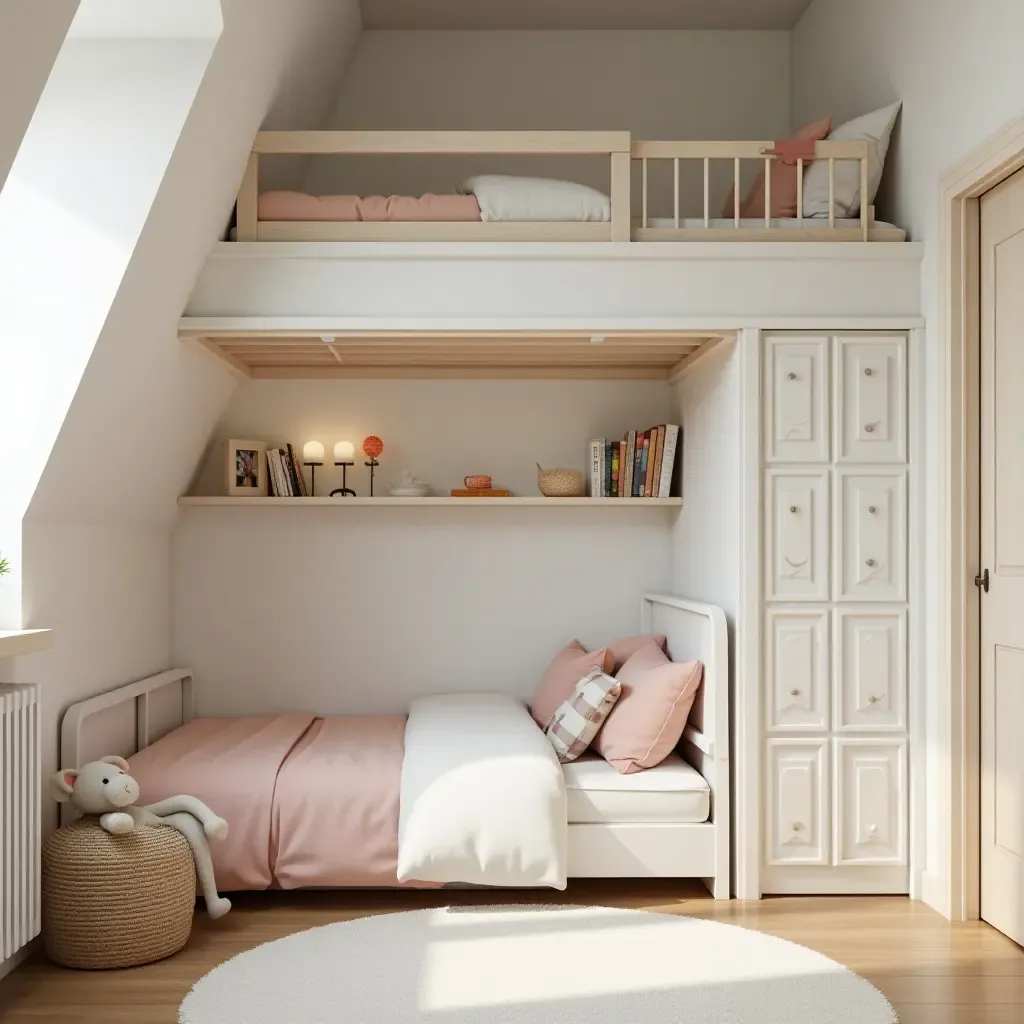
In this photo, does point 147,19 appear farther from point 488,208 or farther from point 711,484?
point 711,484

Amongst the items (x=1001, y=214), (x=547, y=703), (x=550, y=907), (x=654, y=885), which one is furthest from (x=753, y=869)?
(x=1001, y=214)

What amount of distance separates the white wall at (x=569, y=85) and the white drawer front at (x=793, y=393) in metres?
1.57

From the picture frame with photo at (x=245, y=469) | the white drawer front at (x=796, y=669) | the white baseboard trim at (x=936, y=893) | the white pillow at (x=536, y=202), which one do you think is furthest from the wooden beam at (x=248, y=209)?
the white baseboard trim at (x=936, y=893)

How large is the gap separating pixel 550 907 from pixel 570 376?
2072mm

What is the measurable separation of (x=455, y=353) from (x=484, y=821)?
5.53 ft

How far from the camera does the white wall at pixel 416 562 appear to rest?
4582 mm

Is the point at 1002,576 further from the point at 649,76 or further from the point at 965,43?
the point at 649,76

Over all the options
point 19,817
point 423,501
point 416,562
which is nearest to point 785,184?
point 423,501

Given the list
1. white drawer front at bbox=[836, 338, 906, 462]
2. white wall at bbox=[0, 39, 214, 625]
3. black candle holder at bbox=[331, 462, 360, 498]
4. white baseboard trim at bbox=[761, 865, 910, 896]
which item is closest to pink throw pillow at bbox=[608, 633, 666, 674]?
white baseboard trim at bbox=[761, 865, 910, 896]

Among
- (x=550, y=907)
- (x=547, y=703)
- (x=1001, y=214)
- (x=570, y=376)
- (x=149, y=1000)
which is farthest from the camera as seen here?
(x=570, y=376)

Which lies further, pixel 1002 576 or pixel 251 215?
pixel 251 215

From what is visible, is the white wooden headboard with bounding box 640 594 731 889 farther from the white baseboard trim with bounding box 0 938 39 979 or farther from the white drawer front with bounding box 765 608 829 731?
the white baseboard trim with bounding box 0 938 39 979

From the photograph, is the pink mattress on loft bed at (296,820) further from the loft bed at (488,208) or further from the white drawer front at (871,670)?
the loft bed at (488,208)

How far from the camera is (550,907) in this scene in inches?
137
